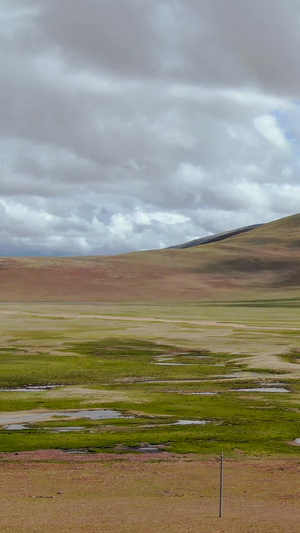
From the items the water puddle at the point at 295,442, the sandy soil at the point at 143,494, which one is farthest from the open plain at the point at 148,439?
the water puddle at the point at 295,442

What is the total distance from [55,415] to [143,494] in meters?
19.1

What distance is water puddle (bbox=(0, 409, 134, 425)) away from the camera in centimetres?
4734

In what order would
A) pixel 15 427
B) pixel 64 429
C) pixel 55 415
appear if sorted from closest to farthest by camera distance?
pixel 64 429 < pixel 15 427 < pixel 55 415

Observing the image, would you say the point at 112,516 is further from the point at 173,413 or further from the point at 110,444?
the point at 173,413

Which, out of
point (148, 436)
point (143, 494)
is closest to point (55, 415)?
point (148, 436)

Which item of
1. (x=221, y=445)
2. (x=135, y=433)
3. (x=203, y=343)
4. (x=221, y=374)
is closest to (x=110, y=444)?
(x=135, y=433)

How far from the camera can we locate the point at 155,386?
2464 inches

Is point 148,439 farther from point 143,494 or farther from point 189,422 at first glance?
point 143,494

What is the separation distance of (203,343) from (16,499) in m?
71.0

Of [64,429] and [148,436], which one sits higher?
[64,429]

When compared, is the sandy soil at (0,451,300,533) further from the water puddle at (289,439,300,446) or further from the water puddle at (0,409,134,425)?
the water puddle at (0,409,134,425)

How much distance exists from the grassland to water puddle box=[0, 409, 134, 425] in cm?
25

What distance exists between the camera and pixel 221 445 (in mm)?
39688

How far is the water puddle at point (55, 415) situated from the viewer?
47344 mm
